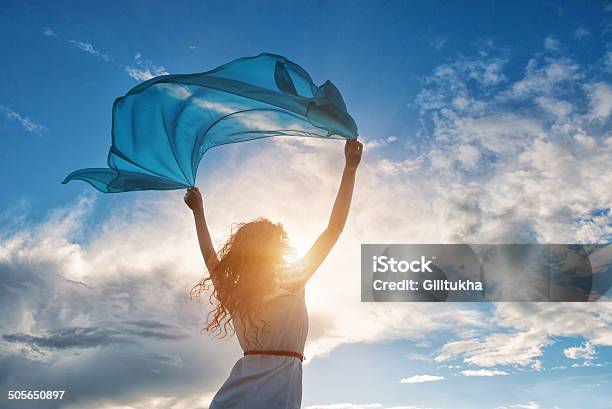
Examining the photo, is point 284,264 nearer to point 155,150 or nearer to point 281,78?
point 281,78

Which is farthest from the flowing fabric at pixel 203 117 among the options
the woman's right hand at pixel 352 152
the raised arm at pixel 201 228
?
the raised arm at pixel 201 228

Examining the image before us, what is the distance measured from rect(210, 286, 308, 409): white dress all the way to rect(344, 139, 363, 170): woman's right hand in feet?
3.57

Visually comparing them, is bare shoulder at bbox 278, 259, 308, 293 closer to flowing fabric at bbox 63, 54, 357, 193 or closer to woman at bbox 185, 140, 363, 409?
woman at bbox 185, 140, 363, 409

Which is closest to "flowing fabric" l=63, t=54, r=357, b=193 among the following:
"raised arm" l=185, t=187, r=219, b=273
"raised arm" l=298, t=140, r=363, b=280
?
"raised arm" l=185, t=187, r=219, b=273

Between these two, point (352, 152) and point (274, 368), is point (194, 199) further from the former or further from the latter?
point (274, 368)

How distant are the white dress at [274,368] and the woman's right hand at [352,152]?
3.57 ft

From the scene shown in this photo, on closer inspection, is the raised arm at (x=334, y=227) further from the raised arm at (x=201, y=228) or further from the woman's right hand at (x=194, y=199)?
the woman's right hand at (x=194, y=199)

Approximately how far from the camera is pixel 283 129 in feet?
19.3

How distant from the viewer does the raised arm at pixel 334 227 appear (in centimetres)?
412

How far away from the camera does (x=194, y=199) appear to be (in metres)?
5.48

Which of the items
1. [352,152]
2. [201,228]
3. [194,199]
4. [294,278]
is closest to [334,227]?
[294,278]

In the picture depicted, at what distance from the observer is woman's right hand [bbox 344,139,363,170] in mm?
4539

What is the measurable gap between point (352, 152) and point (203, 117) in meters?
1.98

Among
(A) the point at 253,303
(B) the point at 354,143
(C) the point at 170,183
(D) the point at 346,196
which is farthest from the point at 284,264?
(C) the point at 170,183
